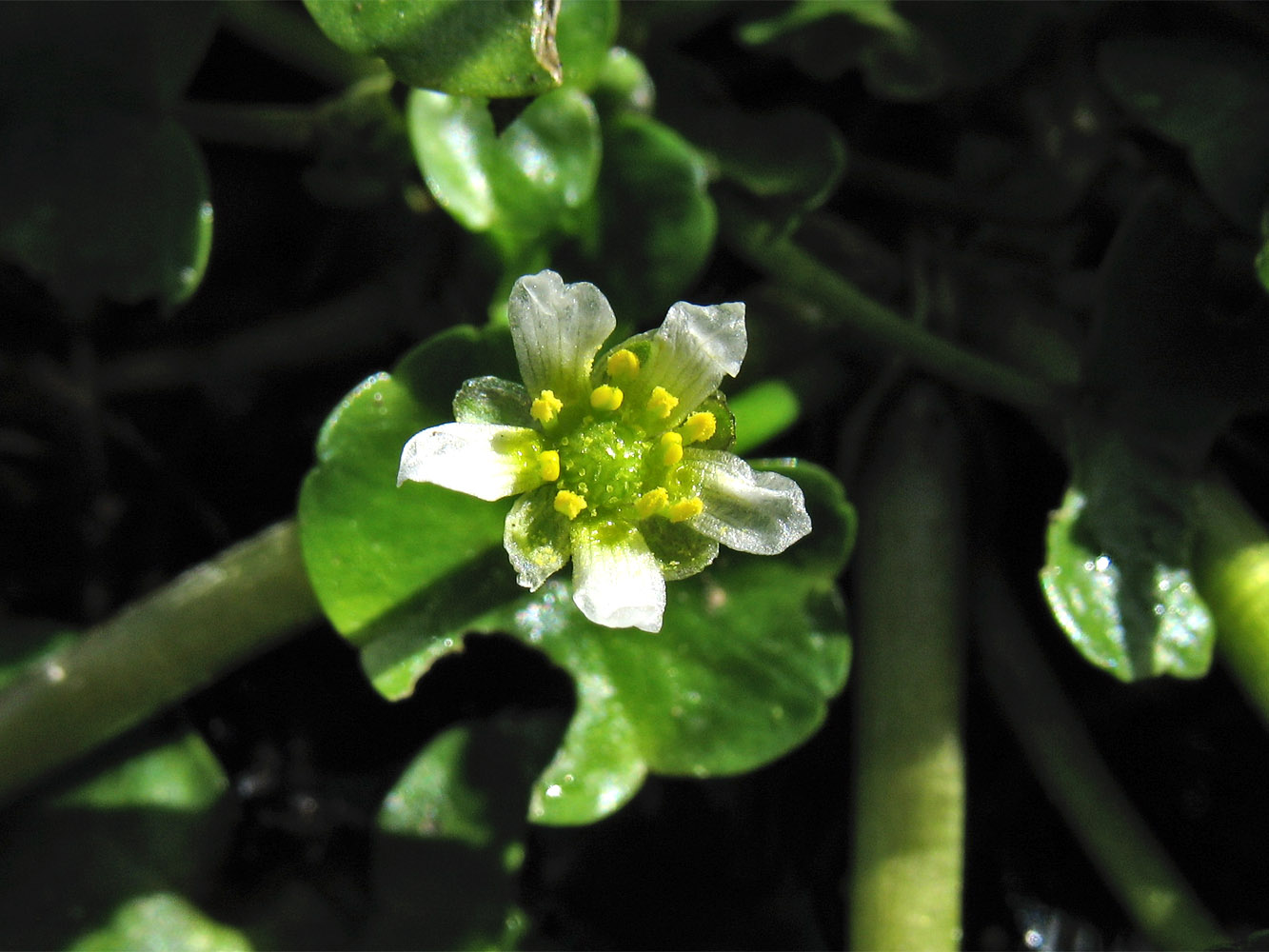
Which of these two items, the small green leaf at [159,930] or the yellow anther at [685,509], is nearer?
the yellow anther at [685,509]

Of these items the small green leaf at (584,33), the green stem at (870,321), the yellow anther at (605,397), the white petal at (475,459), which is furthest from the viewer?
the green stem at (870,321)

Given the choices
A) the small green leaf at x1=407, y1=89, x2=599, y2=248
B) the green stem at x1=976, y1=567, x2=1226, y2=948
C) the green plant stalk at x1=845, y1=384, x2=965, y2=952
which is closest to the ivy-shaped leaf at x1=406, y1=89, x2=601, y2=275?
the small green leaf at x1=407, y1=89, x2=599, y2=248

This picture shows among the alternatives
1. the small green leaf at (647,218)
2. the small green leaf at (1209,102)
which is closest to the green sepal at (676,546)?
the small green leaf at (647,218)

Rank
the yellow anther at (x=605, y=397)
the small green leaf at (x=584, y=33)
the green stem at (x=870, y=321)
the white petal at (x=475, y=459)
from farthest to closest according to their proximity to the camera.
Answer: the green stem at (x=870, y=321), the small green leaf at (x=584, y=33), the yellow anther at (x=605, y=397), the white petal at (x=475, y=459)

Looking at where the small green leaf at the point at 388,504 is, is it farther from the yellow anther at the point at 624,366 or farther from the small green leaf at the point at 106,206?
the small green leaf at the point at 106,206

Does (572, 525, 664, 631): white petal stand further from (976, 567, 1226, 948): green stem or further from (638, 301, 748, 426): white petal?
(976, 567, 1226, 948): green stem

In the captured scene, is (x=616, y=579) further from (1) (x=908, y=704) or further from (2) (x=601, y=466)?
(1) (x=908, y=704)
